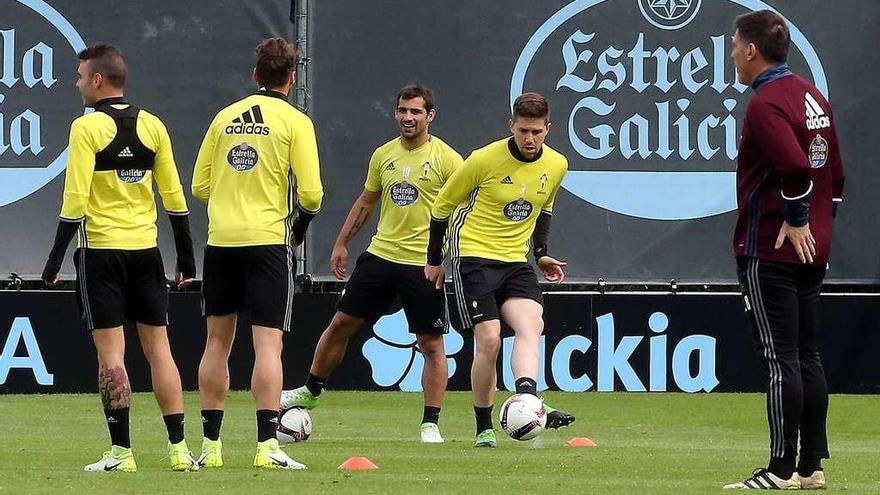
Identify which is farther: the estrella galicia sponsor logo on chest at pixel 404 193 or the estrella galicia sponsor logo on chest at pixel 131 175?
the estrella galicia sponsor logo on chest at pixel 404 193

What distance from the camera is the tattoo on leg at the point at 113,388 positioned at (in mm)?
7273

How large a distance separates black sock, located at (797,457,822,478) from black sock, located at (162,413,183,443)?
268 cm

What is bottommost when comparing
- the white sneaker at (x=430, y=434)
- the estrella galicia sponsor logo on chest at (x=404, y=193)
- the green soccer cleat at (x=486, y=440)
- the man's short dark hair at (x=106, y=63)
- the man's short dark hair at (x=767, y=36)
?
the white sneaker at (x=430, y=434)

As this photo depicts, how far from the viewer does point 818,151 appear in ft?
21.5

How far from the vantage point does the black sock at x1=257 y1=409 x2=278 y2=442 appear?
24.0 ft

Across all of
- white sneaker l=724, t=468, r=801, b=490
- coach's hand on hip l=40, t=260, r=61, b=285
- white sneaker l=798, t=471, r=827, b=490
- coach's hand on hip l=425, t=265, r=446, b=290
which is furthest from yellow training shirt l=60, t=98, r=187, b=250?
white sneaker l=798, t=471, r=827, b=490

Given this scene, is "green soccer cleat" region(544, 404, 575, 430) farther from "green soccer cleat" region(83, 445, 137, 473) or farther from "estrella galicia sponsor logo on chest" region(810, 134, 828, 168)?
"estrella galicia sponsor logo on chest" region(810, 134, 828, 168)

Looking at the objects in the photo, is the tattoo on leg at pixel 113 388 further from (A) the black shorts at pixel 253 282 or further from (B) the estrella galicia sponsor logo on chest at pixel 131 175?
(B) the estrella galicia sponsor logo on chest at pixel 131 175

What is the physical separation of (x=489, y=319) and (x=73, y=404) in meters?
4.27

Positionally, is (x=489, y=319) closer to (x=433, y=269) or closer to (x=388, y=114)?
(x=433, y=269)

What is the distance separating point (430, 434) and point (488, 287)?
96 cm

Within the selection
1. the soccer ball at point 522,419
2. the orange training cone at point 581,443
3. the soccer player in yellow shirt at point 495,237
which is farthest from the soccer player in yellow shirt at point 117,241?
the orange training cone at point 581,443

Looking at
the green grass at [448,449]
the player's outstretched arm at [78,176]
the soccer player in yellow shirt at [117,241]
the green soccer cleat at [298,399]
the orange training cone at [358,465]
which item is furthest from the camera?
the green soccer cleat at [298,399]

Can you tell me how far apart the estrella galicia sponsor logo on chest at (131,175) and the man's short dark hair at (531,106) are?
2.36m
